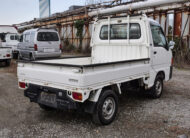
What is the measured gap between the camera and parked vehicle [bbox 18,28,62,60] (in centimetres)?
1142

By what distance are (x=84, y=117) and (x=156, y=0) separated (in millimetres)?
9866

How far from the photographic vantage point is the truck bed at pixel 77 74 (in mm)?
3307

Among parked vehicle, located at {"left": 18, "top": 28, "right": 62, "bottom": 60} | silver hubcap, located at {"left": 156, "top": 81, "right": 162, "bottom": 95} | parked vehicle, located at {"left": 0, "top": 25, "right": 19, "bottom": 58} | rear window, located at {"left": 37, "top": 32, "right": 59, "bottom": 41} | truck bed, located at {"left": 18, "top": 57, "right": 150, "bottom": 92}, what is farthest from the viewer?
parked vehicle, located at {"left": 0, "top": 25, "right": 19, "bottom": 58}

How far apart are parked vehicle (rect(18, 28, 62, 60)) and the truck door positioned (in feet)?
24.8

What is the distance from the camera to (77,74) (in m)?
3.29


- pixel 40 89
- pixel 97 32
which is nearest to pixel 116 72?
pixel 40 89

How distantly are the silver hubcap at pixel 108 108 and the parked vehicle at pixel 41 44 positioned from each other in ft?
27.3

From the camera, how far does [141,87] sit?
5.20m

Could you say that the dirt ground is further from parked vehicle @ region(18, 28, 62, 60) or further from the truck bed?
parked vehicle @ region(18, 28, 62, 60)

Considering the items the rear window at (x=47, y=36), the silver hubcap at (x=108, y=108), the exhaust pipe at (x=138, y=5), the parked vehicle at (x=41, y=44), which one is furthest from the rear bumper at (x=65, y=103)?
the exhaust pipe at (x=138, y=5)

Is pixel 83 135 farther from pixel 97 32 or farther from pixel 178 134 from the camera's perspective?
pixel 97 32

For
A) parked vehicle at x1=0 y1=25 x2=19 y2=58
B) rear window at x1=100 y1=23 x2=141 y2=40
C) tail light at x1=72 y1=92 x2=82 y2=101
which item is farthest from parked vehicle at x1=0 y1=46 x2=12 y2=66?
tail light at x1=72 y1=92 x2=82 y2=101

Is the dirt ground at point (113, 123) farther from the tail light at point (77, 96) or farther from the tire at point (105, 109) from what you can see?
the tail light at point (77, 96)

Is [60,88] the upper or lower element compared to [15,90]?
upper
